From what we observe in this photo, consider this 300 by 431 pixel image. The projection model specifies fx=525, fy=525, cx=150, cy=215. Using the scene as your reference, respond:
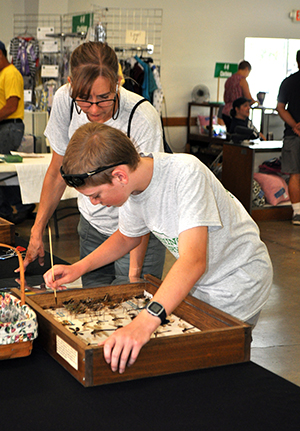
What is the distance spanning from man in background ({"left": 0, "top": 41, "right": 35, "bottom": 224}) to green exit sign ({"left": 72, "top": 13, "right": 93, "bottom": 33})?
5.53 ft

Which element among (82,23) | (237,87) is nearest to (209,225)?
(82,23)

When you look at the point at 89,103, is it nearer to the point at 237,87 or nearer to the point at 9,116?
the point at 9,116

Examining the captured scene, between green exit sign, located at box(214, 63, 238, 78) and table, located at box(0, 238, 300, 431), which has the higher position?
green exit sign, located at box(214, 63, 238, 78)

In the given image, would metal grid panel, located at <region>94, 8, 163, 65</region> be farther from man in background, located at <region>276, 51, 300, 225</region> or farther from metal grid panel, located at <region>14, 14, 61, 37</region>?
man in background, located at <region>276, 51, 300, 225</region>

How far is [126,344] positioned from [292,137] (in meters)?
4.72

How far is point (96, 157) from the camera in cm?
110

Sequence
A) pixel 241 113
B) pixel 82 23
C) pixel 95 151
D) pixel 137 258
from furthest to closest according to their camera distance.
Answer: pixel 241 113 < pixel 82 23 < pixel 137 258 < pixel 95 151

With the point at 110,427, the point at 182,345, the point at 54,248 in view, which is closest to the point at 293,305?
the point at 54,248

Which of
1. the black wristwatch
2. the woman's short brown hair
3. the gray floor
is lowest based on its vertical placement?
the gray floor

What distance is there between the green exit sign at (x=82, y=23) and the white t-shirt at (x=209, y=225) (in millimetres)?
5331

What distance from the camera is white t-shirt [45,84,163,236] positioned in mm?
1719

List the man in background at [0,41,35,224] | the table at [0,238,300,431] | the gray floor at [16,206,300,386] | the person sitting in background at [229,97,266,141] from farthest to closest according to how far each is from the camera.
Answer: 1. the person sitting in background at [229,97,266,141]
2. the man in background at [0,41,35,224]
3. the gray floor at [16,206,300,386]
4. the table at [0,238,300,431]

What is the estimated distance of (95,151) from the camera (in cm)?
110

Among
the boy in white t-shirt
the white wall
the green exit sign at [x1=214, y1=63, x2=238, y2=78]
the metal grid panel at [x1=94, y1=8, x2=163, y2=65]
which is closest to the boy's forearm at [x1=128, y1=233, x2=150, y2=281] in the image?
the boy in white t-shirt
